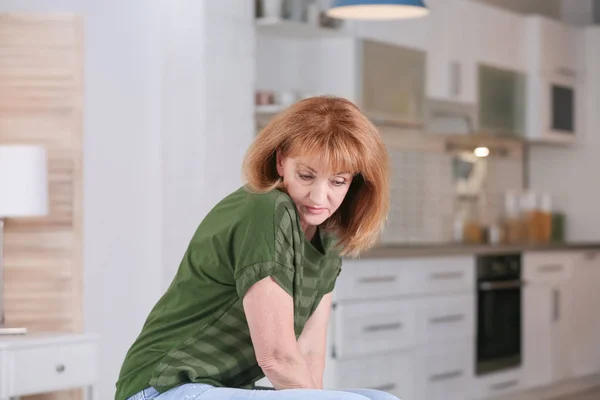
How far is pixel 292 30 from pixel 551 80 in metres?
2.33

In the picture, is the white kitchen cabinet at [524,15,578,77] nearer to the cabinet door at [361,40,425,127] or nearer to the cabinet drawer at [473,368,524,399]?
the cabinet door at [361,40,425,127]

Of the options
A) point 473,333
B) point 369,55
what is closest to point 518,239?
point 473,333

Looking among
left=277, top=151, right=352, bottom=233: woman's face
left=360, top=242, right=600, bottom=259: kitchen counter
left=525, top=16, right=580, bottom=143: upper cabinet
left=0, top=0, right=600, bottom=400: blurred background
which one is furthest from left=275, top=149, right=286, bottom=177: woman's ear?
left=525, top=16, right=580, bottom=143: upper cabinet

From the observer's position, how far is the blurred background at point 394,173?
13.1 feet

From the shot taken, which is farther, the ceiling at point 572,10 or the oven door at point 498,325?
the ceiling at point 572,10

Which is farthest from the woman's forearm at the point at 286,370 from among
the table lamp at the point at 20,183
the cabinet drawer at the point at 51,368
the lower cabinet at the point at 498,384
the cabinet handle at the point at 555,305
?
the cabinet handle at the point at 555,305

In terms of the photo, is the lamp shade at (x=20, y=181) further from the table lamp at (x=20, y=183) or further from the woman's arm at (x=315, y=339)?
the woman's arm at (x=315, y=339)

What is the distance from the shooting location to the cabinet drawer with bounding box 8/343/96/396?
3.47m

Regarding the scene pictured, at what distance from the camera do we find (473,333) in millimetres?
5281

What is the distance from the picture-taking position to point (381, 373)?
466cm

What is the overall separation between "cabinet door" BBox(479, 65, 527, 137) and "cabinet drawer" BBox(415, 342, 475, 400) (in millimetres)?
1554

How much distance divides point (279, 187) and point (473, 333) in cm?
365

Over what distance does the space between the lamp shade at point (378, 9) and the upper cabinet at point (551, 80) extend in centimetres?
258

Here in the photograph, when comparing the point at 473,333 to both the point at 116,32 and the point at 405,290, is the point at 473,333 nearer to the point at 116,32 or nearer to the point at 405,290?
the point at 405,290
